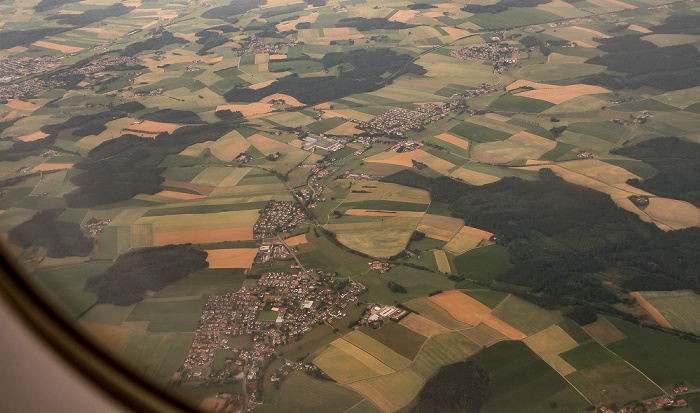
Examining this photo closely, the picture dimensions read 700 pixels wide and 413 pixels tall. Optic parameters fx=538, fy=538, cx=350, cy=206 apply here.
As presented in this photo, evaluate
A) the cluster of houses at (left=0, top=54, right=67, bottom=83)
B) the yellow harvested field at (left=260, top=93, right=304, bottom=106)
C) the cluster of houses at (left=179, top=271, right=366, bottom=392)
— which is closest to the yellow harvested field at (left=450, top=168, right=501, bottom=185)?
the cluster of houses at (left=179, top=271, right=366, bottom=392)

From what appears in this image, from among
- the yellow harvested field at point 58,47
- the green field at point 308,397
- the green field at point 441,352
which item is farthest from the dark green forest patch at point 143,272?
the yellow harvested field at point 58,47

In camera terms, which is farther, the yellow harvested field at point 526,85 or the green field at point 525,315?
the yellow harvested field at point 526,85

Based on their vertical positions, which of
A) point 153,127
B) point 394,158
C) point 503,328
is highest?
point 503,328

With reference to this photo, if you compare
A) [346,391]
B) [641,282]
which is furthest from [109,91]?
[641,282]

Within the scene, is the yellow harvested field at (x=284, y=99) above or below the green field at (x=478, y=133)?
below

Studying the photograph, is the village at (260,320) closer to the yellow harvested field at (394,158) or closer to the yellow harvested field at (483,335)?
the yellow harvested field at (483,335)

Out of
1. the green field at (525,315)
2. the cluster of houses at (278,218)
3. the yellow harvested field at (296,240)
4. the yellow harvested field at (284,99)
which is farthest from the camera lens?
the yellow harvested field at (284,99)

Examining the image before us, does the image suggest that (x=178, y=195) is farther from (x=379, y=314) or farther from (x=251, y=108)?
(x=251, y=108)

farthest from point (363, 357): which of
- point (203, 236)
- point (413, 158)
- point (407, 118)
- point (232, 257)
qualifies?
point (407, 118)

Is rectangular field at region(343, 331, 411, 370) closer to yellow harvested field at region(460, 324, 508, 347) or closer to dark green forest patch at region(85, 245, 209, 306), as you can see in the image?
yellow harvested field at region(460, 324, 508, 347)
